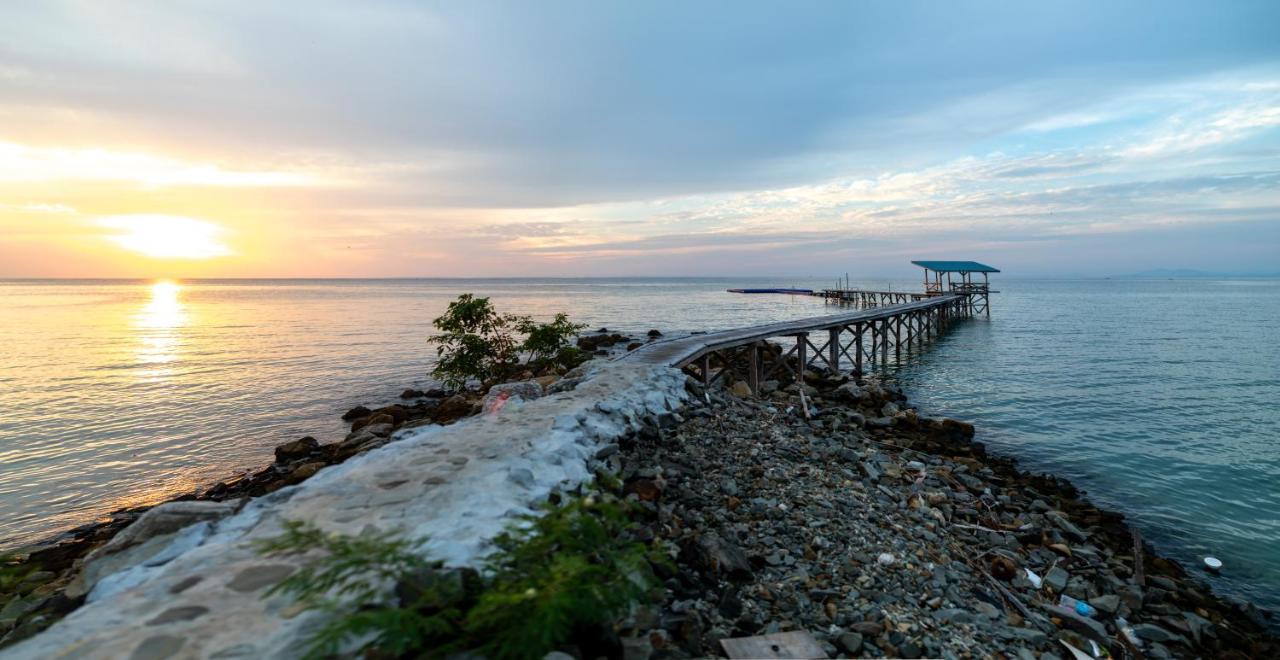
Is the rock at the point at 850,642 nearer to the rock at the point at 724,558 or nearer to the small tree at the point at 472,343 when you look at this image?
the rock at the point at 724,558

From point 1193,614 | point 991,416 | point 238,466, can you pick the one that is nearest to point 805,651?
point 1193,614

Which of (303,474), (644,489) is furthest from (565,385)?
(644,489)

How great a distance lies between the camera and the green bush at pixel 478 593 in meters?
2.88

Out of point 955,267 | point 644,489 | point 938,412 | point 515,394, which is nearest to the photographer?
point 644,489

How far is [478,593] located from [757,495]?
4.63 metres

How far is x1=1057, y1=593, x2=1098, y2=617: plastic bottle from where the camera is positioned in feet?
21.2

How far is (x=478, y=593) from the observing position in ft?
11.3

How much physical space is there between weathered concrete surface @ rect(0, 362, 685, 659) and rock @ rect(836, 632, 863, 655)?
2817 millimetres

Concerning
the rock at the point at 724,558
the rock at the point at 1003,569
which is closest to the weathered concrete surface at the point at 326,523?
the rock at the point at 724,558

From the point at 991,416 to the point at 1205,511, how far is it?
689 centimetres

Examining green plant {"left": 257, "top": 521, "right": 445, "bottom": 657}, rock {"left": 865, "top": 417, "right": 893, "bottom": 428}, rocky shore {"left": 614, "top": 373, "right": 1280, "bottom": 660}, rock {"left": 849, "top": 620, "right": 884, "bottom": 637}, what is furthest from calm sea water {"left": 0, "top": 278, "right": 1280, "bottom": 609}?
green plant {"left": 257, "top": 521, "right": 445, "bottom": 657}

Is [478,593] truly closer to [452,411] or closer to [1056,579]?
[1056,579]

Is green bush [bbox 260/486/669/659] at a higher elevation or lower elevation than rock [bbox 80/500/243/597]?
higher

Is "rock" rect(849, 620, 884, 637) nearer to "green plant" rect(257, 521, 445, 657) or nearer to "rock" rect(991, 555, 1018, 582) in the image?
"rock" rect(991, 555, 1018, 582)
